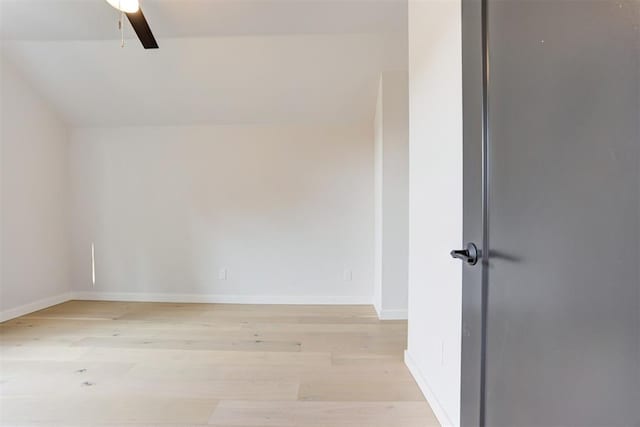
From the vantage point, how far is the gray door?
51 cm

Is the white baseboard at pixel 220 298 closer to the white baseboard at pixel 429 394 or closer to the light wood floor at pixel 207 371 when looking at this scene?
the light wood floor at pixel 207 371

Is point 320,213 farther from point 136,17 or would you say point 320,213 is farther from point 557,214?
point 557,214

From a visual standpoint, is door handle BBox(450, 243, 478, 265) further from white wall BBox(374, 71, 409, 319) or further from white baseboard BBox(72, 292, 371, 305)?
white baseboard BBox(72, 292, 371, 305)

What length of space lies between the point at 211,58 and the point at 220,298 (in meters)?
2.57

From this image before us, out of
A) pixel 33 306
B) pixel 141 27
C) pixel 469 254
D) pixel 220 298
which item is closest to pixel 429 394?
pixel 469 254

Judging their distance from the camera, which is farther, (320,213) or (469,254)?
(320,213)

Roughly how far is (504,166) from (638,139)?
362 mm

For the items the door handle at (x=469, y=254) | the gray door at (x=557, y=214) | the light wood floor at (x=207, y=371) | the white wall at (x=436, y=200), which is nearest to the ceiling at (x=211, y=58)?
the white wall at (x=436, y=200)

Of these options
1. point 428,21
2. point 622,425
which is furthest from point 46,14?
point 622,425

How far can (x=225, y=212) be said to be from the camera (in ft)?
11.4

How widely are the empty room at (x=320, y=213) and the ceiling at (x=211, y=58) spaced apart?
21mm

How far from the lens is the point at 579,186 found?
59cm

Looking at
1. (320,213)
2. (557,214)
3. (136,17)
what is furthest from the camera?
(320,213)

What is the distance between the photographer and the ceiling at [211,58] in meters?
2.30
